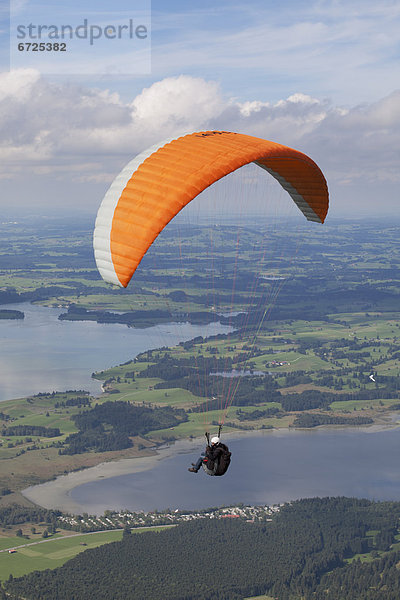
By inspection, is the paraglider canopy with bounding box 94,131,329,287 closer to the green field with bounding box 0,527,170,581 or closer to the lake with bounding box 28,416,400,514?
the green field with bounding box 0,527,170,581

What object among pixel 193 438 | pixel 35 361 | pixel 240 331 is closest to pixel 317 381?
pixel 240 331

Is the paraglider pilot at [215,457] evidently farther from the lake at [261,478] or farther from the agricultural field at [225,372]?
the lake at [261,478]

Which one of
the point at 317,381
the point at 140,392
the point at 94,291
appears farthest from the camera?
the point at 94,291

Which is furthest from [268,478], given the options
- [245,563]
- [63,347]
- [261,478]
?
[63,347]

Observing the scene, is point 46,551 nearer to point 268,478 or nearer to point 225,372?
point 268,478

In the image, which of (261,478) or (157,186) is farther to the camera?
(261,478)

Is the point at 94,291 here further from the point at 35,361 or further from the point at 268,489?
the point at 268,489
